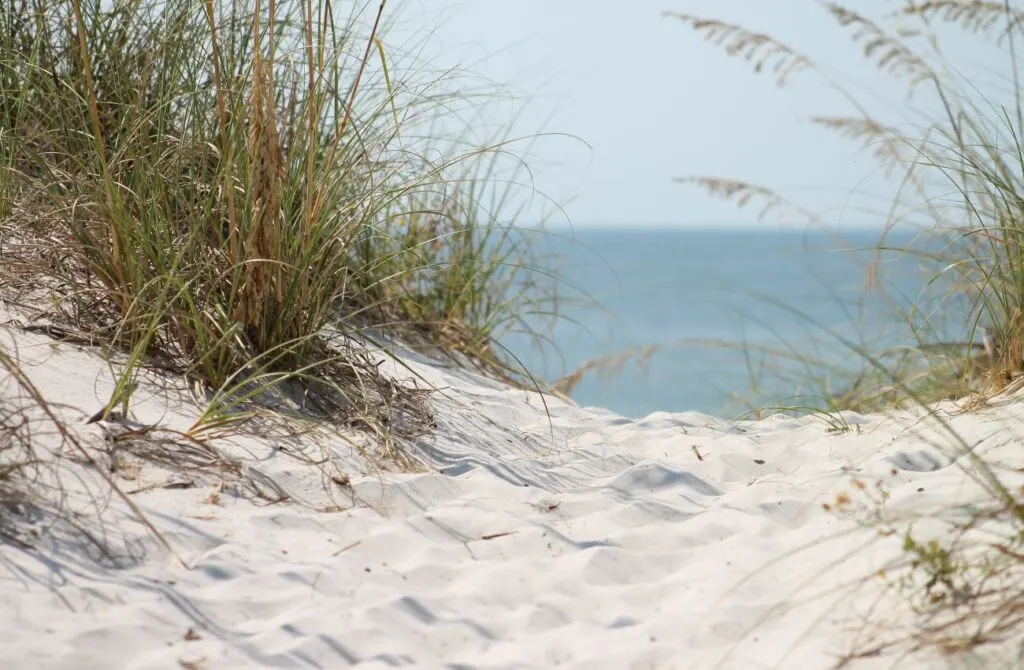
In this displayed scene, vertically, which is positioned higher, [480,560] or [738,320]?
[738,320]

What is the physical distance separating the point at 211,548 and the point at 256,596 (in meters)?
0.19

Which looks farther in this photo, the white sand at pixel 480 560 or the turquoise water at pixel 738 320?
the turquoise water at pixel 738 320

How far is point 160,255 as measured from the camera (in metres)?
2.43

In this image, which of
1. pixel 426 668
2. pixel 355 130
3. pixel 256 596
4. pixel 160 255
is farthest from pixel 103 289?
pixel 426 668

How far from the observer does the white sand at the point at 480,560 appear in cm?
158

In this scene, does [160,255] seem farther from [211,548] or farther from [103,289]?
[211,548]

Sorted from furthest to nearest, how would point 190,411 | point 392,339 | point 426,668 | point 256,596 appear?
point 392,339 → point 190,411 → point 256,596 → point 426,668

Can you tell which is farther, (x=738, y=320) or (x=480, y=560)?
(x=738, y=320)

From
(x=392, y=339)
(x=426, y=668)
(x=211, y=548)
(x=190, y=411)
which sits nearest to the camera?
(x=426, y=668)

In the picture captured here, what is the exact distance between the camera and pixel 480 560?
1943 millimetres

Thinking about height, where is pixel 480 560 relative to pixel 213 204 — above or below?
below

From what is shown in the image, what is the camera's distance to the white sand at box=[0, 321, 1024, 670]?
1578 millimetres

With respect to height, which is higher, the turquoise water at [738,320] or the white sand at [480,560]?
the turquoise water at [738,320]

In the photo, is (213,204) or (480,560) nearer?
(480,560)
